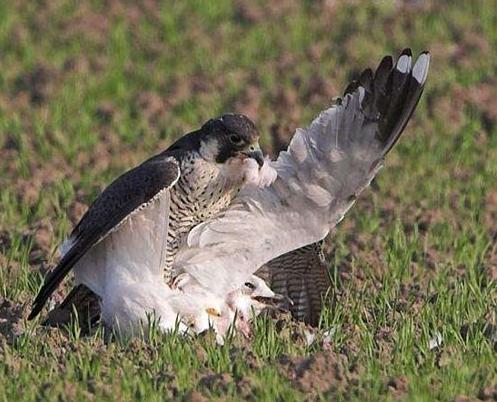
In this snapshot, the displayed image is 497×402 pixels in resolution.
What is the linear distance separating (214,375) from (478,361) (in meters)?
1.03

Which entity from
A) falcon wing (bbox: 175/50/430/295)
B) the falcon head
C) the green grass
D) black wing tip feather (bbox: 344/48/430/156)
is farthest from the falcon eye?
the green grass

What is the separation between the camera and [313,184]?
752cm

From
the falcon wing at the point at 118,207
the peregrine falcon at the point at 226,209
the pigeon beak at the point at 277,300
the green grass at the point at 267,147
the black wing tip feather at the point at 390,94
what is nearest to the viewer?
the green grass at the point at 267,147

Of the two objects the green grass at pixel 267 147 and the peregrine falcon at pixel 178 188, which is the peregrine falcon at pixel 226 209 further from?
the green grass at pixel 267 147

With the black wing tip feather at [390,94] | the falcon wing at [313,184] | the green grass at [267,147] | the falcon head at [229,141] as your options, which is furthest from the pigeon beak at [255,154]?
the green grass at [267,147]

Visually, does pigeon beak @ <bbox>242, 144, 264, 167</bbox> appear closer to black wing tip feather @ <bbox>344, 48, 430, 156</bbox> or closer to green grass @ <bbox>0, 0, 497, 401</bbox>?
black wing tip feather @ <bbox>344, 48, 430, 156</bbox>

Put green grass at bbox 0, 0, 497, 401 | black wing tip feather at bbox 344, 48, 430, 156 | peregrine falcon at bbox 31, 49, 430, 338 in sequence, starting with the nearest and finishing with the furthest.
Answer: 1. green grass at bbox 0, 0, 497, 401
2. peregrine falcon at bbox 31, 49, 430, 338
3. black wing tip feather at bbox 344, 48, 430, 156

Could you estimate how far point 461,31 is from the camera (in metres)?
13.4

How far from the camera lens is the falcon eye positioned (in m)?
7.38

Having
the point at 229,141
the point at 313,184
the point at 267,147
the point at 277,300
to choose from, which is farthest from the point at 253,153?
the point at 267,147

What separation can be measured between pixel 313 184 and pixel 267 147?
3.48 metres

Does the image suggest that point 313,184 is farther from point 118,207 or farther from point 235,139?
point 118,207

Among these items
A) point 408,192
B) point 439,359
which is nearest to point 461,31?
point 408,192

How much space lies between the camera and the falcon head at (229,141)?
24.2ft
